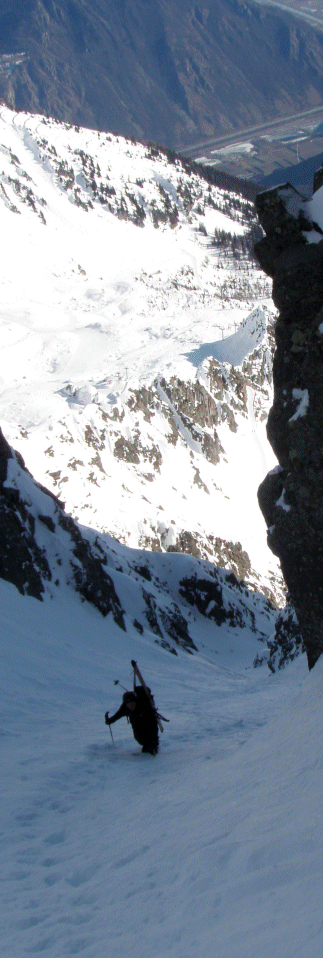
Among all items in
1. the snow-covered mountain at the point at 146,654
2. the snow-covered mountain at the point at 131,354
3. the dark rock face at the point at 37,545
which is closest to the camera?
the snow-covered mountain at the point at 146,654

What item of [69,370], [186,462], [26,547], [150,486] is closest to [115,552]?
[26,547]

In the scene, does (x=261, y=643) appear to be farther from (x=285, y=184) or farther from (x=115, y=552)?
(x=285, y=184)

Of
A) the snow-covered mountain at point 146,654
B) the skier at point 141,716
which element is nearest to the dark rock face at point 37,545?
the snow-covered mountain at point 146,654

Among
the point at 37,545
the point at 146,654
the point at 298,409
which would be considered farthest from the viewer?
the point at 37,545

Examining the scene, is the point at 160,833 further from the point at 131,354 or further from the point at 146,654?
the point at 131,354

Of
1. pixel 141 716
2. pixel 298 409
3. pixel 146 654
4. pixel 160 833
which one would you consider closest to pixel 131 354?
pixel 146 654

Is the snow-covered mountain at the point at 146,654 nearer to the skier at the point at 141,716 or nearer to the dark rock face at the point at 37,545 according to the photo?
the dark rock face at the point at 37,545

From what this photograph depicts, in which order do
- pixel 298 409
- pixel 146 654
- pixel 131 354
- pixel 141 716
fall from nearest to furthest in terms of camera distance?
pixel 141 716
pixel 298 409
pixel 146 654
pixel 131 354

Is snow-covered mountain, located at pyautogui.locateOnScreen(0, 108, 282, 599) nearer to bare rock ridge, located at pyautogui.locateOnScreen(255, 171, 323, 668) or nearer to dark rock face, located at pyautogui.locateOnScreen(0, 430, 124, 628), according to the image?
dark rock face, located at pyautogui.locateOnScreen(0, 430, 124, 628)
